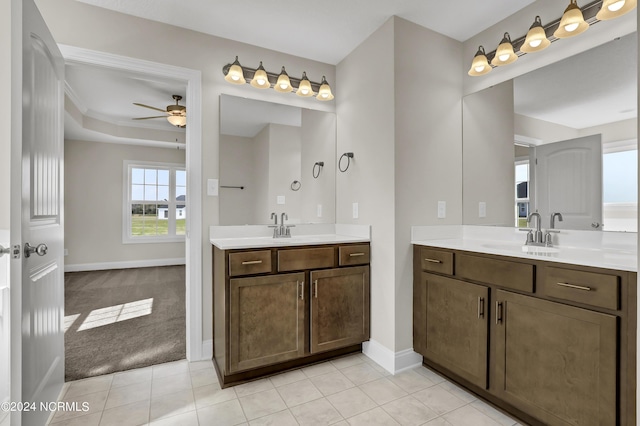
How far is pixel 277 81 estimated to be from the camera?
8.46ft

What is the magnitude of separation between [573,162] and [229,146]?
7.79 feet

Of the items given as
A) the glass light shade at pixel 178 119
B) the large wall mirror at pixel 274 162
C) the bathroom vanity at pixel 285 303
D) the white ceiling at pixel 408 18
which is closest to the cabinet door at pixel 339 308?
the bathroom vanity at pixel 285 303

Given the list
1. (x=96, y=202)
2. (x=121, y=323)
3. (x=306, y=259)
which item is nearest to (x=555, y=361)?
(x=306, y=259)

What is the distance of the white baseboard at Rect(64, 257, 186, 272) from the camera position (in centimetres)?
547

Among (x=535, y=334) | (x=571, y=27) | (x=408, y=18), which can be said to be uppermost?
(x=408, y=18)

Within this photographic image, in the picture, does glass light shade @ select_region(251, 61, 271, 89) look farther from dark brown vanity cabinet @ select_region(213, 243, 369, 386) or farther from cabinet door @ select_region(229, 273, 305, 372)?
cabinet door @ select_region(229, 273, 305, 372)

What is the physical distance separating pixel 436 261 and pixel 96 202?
5974mm

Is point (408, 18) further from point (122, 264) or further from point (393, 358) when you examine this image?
point (122, 264)

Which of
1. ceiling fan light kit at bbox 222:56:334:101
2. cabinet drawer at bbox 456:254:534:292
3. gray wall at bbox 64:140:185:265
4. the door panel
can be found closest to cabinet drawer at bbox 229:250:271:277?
the door panel

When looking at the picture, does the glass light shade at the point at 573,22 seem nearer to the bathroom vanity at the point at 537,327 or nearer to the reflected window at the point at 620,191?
the reflected window at the point at 620,191

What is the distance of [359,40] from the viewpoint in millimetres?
2512

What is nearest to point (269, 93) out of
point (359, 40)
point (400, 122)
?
point (359, 40)

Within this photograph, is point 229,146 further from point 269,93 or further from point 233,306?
point 233,306

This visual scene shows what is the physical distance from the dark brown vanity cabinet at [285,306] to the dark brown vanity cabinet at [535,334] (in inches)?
21.1
